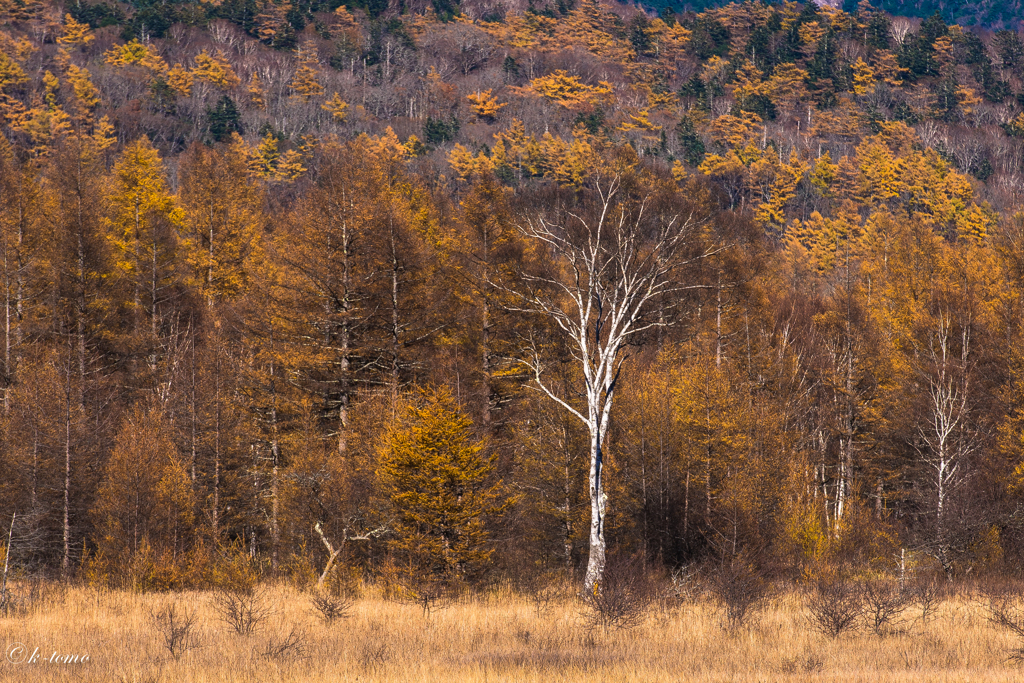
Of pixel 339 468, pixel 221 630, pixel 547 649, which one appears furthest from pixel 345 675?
pixel 339 468

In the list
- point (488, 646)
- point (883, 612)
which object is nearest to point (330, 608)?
point (488, 646)

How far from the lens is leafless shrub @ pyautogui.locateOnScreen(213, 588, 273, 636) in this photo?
1612 cm

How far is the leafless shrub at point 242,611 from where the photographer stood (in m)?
16.1

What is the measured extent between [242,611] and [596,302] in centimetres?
1671

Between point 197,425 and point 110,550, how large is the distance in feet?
18.2

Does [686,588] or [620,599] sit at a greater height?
[620,599]

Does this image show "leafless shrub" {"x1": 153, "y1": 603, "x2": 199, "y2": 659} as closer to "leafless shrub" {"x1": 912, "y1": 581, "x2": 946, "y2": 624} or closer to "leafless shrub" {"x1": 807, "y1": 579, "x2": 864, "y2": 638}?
"leafless shrub" {"x1": 807, "y1": 579, "x2": 864, "y2": 638}

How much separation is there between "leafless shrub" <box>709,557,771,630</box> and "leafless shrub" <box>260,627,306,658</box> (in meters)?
7.41

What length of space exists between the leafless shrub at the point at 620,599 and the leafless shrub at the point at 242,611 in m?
6.02

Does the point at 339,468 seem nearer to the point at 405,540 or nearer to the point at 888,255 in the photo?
the point at 405,540

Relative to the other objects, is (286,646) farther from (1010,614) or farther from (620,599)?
(1010,614)

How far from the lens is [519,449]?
1053 inches

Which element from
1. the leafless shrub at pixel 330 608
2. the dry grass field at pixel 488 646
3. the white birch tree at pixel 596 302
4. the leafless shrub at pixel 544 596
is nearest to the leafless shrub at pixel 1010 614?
the dry grass field at pixel 488 646

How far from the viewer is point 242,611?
658 inches
